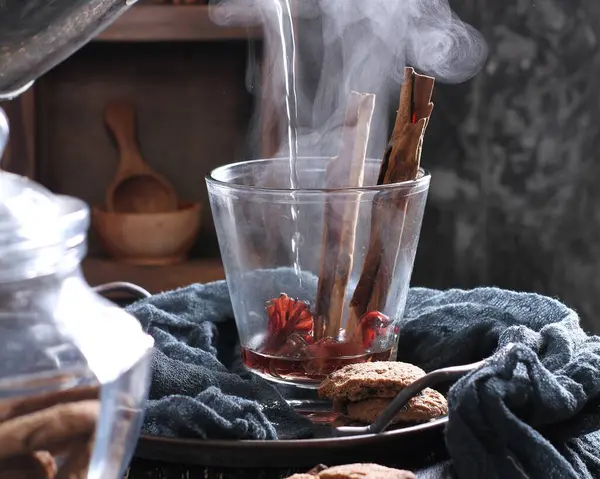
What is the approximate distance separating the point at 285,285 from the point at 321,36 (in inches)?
31.7

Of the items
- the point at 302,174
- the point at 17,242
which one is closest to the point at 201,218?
the point at 302,174

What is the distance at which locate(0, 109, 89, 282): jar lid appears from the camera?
48cm

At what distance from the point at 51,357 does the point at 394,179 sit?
15.4 inches

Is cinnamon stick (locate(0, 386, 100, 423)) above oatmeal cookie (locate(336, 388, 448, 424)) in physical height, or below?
above

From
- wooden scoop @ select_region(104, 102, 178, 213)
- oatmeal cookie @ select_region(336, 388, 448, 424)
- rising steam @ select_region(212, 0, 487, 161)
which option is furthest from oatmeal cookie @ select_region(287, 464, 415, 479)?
wooden scoop @ select_region(104, 102, 178, 213)

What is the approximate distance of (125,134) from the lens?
178cm

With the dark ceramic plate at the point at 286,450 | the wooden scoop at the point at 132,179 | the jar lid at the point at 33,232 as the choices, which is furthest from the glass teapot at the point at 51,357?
the wooden scoop at the point at 132,179

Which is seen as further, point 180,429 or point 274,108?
point 274,108

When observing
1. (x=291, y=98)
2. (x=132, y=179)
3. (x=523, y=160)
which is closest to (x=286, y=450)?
(x=291, y=98)

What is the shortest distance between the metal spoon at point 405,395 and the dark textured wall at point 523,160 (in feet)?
3.17

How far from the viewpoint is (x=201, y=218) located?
1890 millimetres

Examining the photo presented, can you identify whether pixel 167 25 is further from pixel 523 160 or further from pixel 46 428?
pixel 46 428

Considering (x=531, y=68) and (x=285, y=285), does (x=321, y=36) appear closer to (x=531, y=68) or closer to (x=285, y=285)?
(x=531, y=68)

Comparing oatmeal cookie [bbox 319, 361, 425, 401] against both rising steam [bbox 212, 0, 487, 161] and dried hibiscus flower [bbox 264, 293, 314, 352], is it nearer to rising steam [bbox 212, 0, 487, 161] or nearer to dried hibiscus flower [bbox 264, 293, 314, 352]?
dried hibiscus flower [bbox 264, 293, 314, 352]
